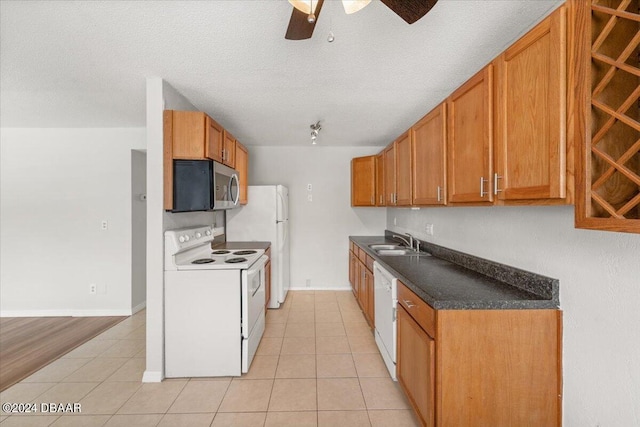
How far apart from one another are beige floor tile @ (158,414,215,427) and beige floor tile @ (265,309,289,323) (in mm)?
1584

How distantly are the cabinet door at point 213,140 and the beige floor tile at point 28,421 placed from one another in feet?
6.72

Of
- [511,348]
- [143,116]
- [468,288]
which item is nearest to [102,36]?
[143,116]

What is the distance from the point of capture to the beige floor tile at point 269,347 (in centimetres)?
269

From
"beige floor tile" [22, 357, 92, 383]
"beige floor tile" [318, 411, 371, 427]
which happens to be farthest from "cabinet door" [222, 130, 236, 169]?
"beige floor tile" [318, 411, 371, 427]

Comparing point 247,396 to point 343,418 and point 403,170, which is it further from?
point 403,170

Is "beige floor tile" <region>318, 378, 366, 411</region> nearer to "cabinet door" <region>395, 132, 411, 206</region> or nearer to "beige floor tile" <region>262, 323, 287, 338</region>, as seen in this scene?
"beige floor tile" <region>262, 323, 287, 338</region>

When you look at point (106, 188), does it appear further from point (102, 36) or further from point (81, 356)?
point (102, 36)

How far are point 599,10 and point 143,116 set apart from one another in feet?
12.3

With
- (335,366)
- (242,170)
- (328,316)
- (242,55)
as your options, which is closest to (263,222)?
(242,170)

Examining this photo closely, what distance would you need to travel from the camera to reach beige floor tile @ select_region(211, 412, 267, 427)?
1810 millimetres

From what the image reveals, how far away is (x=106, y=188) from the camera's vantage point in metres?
3.68

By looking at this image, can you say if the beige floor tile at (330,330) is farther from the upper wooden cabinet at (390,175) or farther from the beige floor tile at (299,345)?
the upper wooden cabinet at (390,175)

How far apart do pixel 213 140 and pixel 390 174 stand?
198cm

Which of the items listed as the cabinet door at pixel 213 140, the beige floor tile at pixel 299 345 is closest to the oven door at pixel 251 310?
the beige floor tile at pixel 299 345
